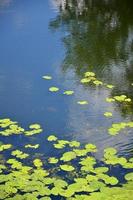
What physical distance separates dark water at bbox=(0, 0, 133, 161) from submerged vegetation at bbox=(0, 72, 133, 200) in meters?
0.32

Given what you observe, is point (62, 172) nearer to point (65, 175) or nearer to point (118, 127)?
point (65, 175)

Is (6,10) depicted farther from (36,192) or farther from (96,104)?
(36,192)

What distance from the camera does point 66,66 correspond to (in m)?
14.5

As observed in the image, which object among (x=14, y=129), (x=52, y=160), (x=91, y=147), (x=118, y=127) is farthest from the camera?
(x=118, y=127)

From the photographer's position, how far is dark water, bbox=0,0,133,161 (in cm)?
984

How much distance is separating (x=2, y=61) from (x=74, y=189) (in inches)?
364

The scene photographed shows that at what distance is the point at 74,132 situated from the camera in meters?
9.38

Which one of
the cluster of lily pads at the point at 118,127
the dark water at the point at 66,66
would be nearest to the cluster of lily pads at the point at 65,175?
the dark water at the point at 66,66

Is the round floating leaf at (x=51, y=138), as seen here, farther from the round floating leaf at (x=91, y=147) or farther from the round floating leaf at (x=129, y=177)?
the round floating leaf at (x=129, y=177)

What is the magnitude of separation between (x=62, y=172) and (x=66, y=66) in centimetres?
740

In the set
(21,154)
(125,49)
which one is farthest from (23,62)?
(21,154)

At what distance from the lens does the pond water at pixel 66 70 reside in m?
9.54

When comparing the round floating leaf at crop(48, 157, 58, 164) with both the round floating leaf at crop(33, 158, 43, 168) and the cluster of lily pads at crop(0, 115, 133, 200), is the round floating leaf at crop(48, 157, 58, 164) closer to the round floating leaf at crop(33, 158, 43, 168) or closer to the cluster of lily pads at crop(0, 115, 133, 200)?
the cluster of lily pads at crop(0, 115, 133, 200)

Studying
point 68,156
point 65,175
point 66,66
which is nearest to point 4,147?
point 68,156
